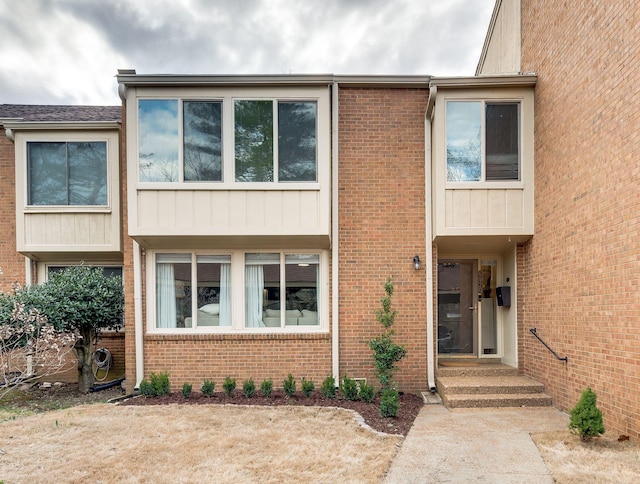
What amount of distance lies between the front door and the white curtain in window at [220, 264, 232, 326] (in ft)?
14.4

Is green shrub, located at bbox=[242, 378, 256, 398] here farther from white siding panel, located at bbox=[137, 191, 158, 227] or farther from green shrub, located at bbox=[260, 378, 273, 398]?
white siding panel, located at bbox=[137, 191, 158, 227]

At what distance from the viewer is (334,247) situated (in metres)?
7.44

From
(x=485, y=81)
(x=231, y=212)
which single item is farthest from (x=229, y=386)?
(x=485, y=81)

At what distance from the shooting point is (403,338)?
24.2ft

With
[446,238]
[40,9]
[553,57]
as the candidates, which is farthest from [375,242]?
[40,9]

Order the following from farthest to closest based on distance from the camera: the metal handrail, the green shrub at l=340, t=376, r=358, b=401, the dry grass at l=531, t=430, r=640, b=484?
the green shrub at l=340, t=376, r=358, b=401, the metal handrail, the dry grass at l=531, t=430, r=640, b=484

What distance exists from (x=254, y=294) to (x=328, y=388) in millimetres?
2240

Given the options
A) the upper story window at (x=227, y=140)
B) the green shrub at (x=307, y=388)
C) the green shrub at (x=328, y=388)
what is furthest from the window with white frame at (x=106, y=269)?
the green shrub at (x=328, y=388)

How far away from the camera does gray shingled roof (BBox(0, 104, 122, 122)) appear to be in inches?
359

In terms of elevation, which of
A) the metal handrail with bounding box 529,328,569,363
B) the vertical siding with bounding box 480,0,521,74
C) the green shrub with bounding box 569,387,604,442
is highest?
the vertical siding with bounding box 480,0,521,74

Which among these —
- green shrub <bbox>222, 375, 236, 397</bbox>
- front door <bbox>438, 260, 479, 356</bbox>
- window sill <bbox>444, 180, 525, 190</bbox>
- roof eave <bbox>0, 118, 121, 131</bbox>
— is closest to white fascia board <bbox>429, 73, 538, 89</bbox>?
window sill <bbox>444, 180, 525, 190</bbox>

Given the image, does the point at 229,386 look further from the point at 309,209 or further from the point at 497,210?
the point at 497,210

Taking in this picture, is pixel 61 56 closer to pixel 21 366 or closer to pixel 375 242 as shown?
pixel 21 366

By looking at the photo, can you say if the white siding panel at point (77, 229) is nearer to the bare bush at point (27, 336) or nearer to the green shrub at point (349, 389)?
the bare bush at point (27, 336)
